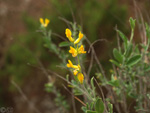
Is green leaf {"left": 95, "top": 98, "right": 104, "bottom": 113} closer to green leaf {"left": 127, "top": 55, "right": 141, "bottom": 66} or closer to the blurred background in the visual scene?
green leaf {"left": 127, "top": 55, "right": 141, "bottom": 66}

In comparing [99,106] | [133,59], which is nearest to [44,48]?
[133,59]

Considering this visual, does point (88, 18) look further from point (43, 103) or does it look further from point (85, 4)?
point (43, 103)

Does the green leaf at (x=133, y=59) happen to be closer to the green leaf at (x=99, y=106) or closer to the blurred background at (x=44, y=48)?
the green leaf at (x=99, y=106)

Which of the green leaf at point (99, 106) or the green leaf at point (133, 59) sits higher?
the green leaf at point (133, 59)

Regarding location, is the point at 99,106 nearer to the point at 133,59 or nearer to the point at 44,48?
the point at 133,59

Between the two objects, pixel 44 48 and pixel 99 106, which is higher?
pixel 44 48

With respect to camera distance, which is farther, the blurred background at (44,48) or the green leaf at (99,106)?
the blurred background at (44,48)

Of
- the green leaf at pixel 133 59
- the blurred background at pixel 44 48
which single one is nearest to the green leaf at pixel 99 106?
the green leaf at pixel 133 59

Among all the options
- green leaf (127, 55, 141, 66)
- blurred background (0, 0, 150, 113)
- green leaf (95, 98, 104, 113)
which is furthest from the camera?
blurred background (0, 0, 150, 113)

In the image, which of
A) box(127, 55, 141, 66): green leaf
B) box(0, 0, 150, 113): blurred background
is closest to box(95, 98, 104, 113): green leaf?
box(127, 55, 141, 66): green leaf

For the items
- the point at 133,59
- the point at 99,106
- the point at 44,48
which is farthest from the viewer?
the point at 44,48

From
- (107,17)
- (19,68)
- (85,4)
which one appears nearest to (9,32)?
(19,68)
